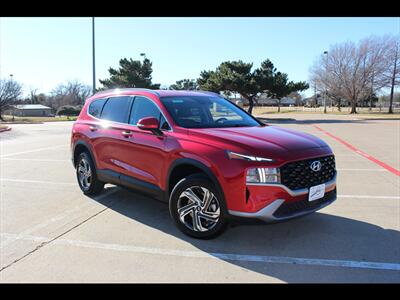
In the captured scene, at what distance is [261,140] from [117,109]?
258cm

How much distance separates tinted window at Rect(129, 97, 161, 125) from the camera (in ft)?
16.1

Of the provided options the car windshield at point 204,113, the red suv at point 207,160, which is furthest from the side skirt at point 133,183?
the car windshield at point 204,113

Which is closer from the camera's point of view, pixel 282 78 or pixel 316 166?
pixel 316 166

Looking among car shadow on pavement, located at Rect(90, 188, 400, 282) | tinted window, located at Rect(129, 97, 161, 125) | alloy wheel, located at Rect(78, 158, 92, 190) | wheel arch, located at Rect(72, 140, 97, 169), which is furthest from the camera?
alloy wheel, located at Rect(78, 158, 92, 190)

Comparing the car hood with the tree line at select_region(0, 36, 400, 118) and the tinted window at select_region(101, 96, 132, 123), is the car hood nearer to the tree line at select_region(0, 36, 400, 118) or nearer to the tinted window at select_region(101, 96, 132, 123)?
the tinted window at select_region(101, 96, 132, 123)

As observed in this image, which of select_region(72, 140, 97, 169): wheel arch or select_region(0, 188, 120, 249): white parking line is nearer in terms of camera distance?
select_region(0, 188, 120, 249): white parking line

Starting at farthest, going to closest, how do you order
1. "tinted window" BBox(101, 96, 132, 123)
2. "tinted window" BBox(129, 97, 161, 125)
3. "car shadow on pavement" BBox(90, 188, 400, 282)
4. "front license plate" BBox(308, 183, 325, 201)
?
"tinted window" BBox(101, 96, 132, 123) → "tinted window" BBox(129, 97, 161, 125) → "front license plate" BBox(308, 183, 325, 201) → "car shadow on pavement" BBox(90, 188, 400, 282)

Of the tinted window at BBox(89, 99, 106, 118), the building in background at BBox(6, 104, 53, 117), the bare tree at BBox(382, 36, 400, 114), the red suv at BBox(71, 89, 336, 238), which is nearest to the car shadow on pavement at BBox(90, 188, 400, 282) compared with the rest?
the red suv at BBox(71, 89, 336, 238)

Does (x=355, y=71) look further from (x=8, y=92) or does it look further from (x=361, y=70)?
(x=8, y=92)

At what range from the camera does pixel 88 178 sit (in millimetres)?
6215

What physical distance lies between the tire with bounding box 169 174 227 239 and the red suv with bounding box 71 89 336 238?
12 mm

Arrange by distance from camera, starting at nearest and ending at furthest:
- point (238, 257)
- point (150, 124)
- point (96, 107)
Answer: point (238, 257) → point (150, 124) → point (96, 107)

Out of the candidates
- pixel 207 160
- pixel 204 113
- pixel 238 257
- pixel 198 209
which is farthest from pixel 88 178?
pixel 238 257

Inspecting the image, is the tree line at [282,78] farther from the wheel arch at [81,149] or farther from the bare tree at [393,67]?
the wheel arch at [81,149]
